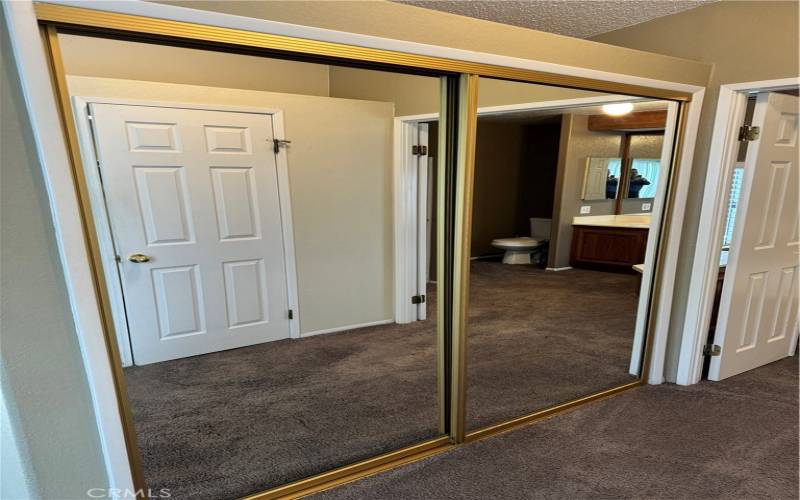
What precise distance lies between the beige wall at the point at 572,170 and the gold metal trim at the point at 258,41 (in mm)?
3957

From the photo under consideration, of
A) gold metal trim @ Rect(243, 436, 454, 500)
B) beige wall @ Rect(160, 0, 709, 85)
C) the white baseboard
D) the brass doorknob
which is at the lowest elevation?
gold metal trim @ Rect(243, 436, 454, 500)

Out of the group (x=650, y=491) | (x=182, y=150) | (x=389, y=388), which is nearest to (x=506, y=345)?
(x=389, y=388)

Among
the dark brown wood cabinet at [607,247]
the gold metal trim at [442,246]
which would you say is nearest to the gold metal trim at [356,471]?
the gold metal trim at [442,246]

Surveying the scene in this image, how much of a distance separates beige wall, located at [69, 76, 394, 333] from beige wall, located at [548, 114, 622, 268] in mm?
3170

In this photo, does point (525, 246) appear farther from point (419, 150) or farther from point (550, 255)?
point (419, 150)

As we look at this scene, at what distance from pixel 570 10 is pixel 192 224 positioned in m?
2.90

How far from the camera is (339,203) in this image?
3.41m

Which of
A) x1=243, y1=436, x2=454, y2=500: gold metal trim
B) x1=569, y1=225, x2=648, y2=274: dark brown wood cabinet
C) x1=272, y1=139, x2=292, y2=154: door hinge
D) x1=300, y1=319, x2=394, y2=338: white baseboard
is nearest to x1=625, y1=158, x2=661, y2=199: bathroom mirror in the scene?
x1=569, y1=225, x2=648, y2=274: dark brown wood cabinet

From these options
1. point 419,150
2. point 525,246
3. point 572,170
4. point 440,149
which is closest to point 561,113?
point 572,170

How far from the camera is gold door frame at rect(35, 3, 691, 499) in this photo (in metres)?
1.17

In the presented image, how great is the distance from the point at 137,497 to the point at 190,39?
161cm

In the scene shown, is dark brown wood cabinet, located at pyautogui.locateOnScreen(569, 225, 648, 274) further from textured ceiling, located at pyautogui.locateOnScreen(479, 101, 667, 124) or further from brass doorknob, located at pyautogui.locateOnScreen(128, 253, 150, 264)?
brass doorknob, located at pyautogui.locateOnScreen(128, 253, 150, 264)

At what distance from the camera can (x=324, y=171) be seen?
3293 millimetres

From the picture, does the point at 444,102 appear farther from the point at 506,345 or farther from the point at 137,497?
the point at 506,345
